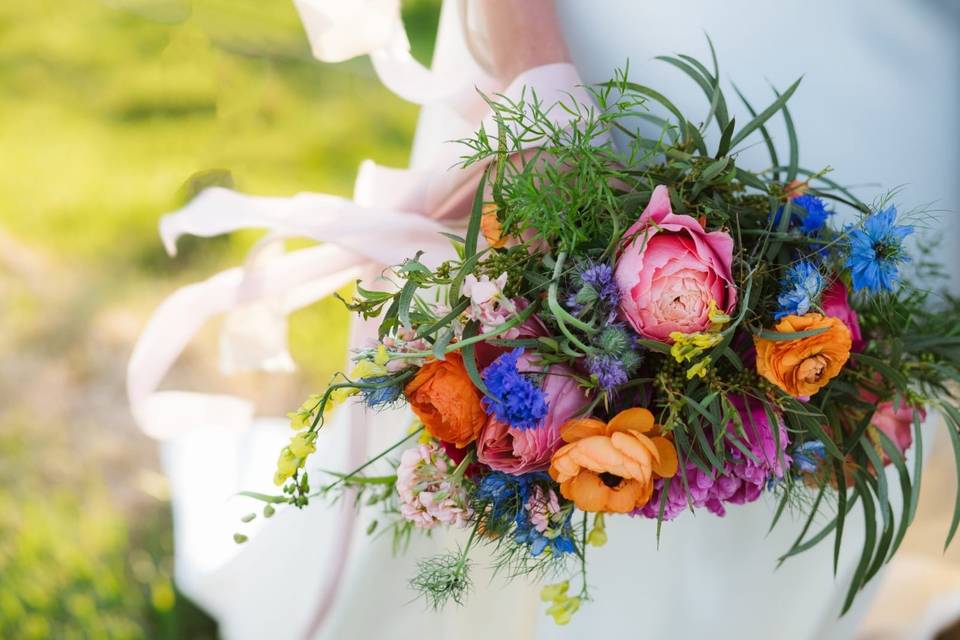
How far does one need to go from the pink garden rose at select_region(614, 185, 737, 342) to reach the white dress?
37cm

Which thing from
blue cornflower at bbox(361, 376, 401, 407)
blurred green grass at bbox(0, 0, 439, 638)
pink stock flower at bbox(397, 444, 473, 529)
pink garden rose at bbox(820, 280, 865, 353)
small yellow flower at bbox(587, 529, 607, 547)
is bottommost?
blurred green grass at bbox(0, 0, 439, 638)

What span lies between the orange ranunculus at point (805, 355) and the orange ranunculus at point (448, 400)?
0.25 metres

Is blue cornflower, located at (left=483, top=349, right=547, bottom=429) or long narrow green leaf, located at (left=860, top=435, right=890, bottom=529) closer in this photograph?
blue cornflower, located at (left=483, top=349, right=547, bottom=429)

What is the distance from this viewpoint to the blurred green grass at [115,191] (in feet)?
6.22

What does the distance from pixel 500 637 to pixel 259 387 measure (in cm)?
117

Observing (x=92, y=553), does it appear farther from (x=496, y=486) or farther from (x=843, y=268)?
(x=843, y=268)

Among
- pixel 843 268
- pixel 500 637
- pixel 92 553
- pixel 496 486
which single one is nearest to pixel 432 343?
pixel 496 486

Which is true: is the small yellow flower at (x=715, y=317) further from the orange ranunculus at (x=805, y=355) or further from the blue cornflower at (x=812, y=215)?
the blue cornflower at (x=812, y=215)

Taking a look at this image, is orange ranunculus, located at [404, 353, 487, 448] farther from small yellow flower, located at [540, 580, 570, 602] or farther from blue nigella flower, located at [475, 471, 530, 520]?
small yellow flower, located at [540, 580, 570, 602]

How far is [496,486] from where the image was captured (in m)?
0.82


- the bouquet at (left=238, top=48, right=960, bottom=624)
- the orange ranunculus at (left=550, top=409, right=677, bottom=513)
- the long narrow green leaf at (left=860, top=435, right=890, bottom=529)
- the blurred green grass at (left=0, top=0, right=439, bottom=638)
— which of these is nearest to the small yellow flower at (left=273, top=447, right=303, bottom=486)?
the bouquet at (left=238, top=48, right=960, bottom=624)

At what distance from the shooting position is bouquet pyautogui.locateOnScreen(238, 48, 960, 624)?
0.76 metres

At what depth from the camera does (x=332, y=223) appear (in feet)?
3.54

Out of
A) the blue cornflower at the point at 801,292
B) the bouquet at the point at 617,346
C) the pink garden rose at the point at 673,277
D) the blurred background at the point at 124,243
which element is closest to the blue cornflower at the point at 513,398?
the bouquet at the point at 617,346
